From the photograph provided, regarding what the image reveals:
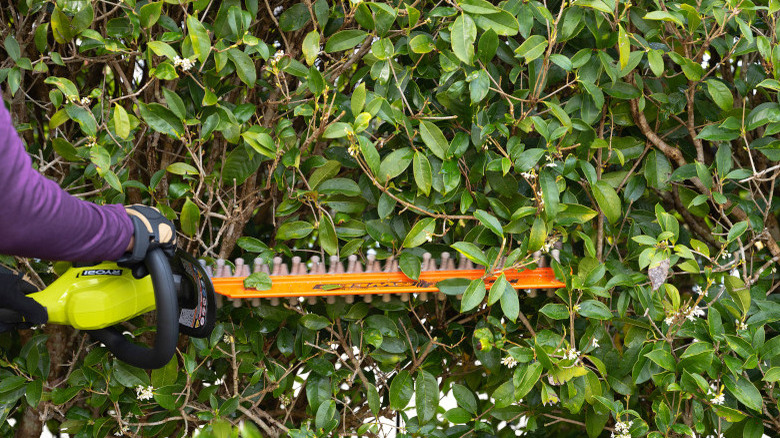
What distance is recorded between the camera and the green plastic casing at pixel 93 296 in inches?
64.5

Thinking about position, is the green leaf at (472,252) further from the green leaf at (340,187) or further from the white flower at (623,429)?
the white flower at (623,429)

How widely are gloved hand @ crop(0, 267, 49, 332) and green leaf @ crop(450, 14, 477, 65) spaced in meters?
1.09

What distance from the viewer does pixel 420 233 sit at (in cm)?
187

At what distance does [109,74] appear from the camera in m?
2.36

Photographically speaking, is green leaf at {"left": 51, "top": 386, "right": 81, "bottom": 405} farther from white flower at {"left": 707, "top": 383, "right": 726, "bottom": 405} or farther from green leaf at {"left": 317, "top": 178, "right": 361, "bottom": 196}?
white flower at {"left": 707, "top": 383, "right": 726, "bottom": 405}

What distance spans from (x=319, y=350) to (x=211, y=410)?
336mm

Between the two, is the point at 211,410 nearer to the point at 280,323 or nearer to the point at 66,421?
the point at 280,323

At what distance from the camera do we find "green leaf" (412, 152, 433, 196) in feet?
5.98

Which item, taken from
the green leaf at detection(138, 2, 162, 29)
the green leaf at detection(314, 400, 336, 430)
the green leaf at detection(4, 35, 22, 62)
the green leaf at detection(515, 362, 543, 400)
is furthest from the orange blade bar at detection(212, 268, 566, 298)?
the green leaf at detection(4, 35, 22, 62)

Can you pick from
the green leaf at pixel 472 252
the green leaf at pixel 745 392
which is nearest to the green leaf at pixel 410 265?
the green leaf at pixel 472 252

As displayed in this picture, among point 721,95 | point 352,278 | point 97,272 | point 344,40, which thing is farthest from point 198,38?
point 721,95

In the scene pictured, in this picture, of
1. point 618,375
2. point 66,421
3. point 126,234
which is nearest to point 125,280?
point 126,234

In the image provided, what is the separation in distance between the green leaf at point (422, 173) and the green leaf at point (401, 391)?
56 centimetres

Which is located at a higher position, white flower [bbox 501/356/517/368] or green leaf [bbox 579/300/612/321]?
green leaf [bbox 579/300/612/321]
